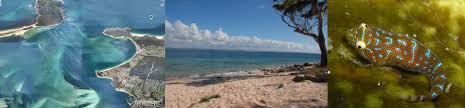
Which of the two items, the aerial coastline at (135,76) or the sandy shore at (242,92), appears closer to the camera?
the aerial coastline at (135,76)

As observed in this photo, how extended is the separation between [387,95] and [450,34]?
0.90 m

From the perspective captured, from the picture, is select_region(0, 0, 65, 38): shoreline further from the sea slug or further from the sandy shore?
the sea slug

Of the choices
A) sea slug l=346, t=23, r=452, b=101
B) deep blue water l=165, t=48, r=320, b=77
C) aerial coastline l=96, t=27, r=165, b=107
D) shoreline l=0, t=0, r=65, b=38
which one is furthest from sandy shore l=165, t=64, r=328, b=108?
shoreline l=0, t=0, r=65, b=38

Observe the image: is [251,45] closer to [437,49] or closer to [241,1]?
[241,1]

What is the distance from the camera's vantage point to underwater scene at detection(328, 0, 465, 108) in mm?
4426

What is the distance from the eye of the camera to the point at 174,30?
19.4 feet

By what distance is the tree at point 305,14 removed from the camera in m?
6.75

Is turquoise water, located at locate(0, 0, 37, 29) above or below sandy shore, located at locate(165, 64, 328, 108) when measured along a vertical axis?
above

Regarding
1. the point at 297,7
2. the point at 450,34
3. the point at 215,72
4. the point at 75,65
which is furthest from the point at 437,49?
the point at 75,65

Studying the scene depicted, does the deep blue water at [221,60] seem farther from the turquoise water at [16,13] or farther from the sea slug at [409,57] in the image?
the sea slug at [409,57]

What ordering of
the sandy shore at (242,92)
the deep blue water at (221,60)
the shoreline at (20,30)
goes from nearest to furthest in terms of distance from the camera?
the shoreline at (20,30), the sandy shore at (242,92), the deep blue water at (221,60)

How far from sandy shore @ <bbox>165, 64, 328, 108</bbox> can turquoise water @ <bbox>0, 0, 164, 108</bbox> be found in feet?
4.89

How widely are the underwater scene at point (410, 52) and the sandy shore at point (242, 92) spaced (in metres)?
1.22

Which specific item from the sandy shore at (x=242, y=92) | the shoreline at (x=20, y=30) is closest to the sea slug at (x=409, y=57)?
the sandy shore at (x=242, y=92)
